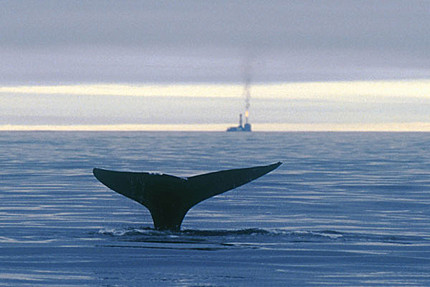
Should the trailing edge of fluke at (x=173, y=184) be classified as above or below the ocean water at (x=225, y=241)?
above

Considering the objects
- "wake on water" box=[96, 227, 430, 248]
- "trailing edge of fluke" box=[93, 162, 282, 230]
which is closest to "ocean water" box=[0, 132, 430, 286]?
"wake on water" box=[96, 227, 430, 248]

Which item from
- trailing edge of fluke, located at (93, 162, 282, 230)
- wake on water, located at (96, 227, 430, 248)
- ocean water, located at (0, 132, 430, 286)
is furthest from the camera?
wake on water, located at (96, 227, 430, 248)

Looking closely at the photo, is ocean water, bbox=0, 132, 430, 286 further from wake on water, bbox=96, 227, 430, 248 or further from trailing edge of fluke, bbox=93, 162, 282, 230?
trailing edge of fluke, bbox=93, 162, 282, 230

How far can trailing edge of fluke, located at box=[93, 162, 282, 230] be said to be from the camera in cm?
1063

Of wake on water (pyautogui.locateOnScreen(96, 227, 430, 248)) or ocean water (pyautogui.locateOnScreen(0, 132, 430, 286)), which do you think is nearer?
ocean water (pyautogui.locateOnScreen(0, 132, 430, 286))

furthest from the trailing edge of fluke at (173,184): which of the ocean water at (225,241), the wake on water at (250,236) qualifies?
the wake on water at (250,236)

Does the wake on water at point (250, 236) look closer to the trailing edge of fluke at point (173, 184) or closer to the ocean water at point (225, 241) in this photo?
the ocean water at point (225, 241)

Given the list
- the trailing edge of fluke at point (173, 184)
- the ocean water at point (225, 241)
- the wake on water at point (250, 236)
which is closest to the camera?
the ocean water at point (225, 241)

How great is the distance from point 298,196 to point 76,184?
7.93 meters

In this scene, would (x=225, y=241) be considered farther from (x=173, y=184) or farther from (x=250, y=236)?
(x=173, y=184)

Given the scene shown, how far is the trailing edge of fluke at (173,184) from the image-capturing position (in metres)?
10.6

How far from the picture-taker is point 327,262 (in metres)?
10.5

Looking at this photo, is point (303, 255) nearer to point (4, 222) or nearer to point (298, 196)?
point (4, 222)

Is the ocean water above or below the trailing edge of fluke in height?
below
